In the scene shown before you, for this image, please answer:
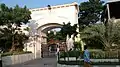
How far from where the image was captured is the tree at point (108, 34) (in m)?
22.0

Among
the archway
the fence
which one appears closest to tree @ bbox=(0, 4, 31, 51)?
the fence

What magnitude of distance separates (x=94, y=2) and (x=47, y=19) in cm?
736

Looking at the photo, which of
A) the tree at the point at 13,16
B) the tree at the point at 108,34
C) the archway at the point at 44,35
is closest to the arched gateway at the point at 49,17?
the archway at the point at 44,35

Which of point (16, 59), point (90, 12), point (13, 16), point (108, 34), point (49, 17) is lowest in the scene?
point (16, 59)

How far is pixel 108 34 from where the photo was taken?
22.1 metres

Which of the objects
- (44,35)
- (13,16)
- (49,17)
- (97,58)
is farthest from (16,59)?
(97,58)

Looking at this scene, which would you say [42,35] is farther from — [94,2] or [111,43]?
[111,43]

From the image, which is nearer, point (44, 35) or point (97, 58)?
point (97, 58)

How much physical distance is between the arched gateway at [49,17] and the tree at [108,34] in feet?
34.7

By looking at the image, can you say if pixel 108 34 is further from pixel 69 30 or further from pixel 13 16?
pixel 13 16

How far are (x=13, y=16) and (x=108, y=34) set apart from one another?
11.3m

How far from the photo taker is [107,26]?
880 inches

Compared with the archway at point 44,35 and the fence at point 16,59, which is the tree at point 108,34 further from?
the archway at point 44,35

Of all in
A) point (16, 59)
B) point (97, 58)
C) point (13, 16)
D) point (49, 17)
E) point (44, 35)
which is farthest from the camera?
point (44, 35)
